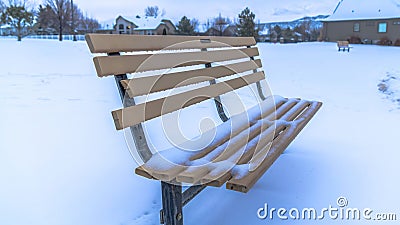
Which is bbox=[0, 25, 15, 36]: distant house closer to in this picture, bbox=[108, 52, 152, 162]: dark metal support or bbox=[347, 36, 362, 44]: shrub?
bbox=[347, 36, 362, 44]: shrub

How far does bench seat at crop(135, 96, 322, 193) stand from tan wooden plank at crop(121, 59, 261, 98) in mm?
321

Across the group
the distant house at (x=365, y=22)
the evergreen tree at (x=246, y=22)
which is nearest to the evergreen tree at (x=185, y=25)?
the evergreen tree at (x=246, y=22)

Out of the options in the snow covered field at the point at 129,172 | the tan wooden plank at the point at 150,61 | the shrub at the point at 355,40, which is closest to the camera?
the tan wooden plank at the point at 150,61

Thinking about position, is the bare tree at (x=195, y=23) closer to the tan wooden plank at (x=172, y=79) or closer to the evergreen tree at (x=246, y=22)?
the evergreen tree at (x=246, y=22)

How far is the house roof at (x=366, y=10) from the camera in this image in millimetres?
30078

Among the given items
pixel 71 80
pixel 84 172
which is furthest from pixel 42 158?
pixel 71 80

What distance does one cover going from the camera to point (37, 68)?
908 centimetres

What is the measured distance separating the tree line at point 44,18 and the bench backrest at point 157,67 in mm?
24115

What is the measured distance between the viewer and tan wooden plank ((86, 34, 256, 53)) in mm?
1594

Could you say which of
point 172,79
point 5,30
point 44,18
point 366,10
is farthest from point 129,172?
point 44,18

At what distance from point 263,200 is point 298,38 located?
108 ft

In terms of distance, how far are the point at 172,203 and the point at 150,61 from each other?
2.46 ft

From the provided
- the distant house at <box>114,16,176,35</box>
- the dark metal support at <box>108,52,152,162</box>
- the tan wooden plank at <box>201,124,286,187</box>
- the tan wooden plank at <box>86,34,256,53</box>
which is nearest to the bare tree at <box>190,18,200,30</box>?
the distant house at <box>114,16,176,35</box>

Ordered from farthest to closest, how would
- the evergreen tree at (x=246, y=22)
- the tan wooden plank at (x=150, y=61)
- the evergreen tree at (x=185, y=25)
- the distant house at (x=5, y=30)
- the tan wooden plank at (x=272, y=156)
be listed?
1. the distant house at (x=5, y=30)
2. the evergreen tree at (x=185, y=25)
3. the evergreen tree at (x=246, y=22)
4. the tan wooden plank at (x=150, y=61)
5. the tan wooden plank at (x=272, y=156)
